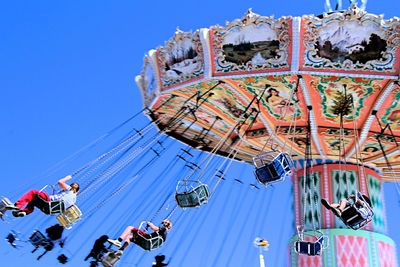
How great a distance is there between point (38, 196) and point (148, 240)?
191cm

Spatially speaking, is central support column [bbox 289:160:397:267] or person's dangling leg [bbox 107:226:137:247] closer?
person's dangling leg [bbox 107:226:137:247]

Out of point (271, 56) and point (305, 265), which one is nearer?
point (271, 56)

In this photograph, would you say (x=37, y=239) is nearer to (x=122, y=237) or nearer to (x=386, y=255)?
(x=122, y=237)

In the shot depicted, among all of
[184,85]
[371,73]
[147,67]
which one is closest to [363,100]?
[371,73]

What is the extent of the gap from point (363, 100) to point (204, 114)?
3407mm

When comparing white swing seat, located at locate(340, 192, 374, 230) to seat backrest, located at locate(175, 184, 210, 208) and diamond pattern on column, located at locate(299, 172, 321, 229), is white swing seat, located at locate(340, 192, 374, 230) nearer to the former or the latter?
seat backrest, located at locate(175, 184, 210, 208)

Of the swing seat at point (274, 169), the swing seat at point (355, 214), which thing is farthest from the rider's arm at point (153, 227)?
the swing seat at point (355, 214)

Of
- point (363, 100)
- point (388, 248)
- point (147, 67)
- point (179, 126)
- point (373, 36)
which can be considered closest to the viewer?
point (373, 36)

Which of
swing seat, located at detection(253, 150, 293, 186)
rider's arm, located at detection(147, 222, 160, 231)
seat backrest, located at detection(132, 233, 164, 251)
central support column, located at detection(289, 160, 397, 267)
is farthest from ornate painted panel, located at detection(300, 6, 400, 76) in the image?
seat backrest, located at detection(132, 233, 164, 251)

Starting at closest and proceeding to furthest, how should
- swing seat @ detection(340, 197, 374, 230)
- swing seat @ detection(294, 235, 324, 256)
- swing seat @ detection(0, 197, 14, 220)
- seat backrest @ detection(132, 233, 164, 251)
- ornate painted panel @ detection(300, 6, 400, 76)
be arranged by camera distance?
swing seat @ detection(0, 197, 14, 220), swing seat @ detection(340, 197, 374, 230), ornate painted panel @ detection(300, 6, 400, 76), seat backrest @ detection(132, 233, 164, 251), swing seat @ detection(294, 235, 324, 256)

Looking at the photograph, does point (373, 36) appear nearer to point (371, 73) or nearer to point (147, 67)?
point (371, 73)

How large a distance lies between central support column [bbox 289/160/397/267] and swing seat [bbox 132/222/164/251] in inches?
128

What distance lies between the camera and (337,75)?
9.80 meters

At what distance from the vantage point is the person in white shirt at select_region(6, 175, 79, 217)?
28.9 feet
